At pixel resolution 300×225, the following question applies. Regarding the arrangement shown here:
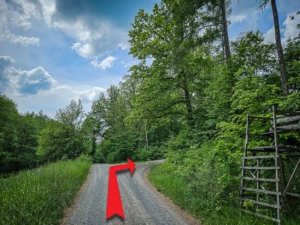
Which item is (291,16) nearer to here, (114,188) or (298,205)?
(298,205)

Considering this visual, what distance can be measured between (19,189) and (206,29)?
1063cm

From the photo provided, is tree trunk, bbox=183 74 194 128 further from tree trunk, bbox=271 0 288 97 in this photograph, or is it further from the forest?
tree trunk, bbox=271 0 288 97

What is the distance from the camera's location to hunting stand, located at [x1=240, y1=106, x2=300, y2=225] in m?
4.60

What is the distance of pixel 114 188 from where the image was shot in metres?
8.79

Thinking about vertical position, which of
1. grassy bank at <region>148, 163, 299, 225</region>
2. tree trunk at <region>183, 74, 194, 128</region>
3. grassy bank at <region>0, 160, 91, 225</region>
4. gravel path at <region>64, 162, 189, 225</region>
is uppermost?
tree trunk at <region>183, 74, 194, 128</region>

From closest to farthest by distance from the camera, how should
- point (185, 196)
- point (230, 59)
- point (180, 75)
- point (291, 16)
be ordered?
point (185, 196) → point (291, 16) → point (230, 59) → point (180, 75)

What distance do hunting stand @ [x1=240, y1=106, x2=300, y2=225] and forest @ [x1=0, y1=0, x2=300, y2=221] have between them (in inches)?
18.0

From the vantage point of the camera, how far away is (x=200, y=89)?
44.5ft

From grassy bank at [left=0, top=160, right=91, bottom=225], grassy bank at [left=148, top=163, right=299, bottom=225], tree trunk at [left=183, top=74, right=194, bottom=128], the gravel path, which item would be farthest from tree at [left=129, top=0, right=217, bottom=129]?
grassy bank at [left=0, top=160, right=91, bottom=225]

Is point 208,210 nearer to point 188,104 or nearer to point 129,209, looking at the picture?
point 129,209

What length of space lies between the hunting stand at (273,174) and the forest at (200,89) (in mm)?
458

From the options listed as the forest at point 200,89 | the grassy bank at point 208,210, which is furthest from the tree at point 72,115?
the grassy bank at point 208,210

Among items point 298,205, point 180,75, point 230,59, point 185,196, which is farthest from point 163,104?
point 298,205

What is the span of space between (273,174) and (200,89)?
28.3 feet
